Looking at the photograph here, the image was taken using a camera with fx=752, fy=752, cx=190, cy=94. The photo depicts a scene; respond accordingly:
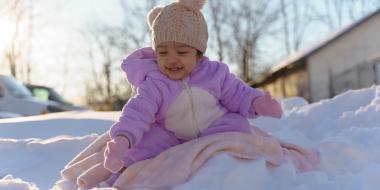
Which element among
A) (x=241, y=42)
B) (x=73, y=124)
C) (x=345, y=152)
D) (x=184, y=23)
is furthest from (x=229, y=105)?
(x=241, y=42)

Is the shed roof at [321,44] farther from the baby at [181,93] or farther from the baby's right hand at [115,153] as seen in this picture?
the baby's right hand at [115,153]

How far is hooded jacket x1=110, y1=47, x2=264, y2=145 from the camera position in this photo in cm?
309

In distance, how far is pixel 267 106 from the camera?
322 centimetres

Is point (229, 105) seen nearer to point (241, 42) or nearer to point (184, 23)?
point (184, 23)

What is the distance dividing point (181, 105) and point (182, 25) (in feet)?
1.10

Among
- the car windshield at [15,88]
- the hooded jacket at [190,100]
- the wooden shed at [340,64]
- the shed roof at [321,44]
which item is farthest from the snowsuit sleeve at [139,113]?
the shed roof at [321,44]

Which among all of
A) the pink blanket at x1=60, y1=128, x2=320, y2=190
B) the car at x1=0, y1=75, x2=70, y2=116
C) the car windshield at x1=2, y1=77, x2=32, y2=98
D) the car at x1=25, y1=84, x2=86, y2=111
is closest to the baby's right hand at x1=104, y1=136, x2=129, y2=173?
the pink blanket at x1=60, y1=128, x2=320, y2=190

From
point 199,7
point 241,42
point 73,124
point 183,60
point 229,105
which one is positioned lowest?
point 241,42

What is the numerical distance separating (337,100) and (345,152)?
1817 millimetres

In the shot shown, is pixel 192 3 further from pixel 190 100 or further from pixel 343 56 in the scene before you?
pixel 343 56

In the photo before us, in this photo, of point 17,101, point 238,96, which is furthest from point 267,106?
point 17,101

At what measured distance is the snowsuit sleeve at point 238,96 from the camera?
326 cm

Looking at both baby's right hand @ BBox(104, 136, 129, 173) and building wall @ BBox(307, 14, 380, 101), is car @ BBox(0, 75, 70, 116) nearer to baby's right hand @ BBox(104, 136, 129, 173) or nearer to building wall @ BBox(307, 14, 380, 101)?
baby's right hand @ BBox(104, 136, 129, 173)

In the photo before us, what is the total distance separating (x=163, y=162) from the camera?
2939mm
